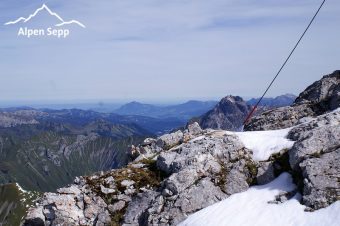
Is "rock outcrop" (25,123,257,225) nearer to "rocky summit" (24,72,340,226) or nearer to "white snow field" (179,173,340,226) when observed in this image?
"rocky summit" (24,72,340,226)

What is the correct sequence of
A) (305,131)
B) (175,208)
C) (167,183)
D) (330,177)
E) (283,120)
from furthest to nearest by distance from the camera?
1. (283,120)
2. (305,131)
3. (167,183)
4. (175,208)
5. (330,177)

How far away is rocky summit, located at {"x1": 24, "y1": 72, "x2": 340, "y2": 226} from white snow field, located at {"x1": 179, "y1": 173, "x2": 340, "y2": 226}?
0.53m

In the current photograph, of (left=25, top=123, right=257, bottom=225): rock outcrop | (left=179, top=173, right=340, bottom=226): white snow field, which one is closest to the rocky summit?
(left=25, top=123, right=257, bottom=225): rock outcrop

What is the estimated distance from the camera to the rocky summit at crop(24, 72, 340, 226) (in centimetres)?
2677

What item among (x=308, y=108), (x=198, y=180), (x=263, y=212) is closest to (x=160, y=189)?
(x=198, y=180)

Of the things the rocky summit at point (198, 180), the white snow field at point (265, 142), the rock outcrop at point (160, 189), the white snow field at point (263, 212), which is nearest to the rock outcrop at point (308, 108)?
the white snow field at point (265, 142)

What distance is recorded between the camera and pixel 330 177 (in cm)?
2575

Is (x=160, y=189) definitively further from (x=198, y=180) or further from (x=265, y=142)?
(x=265, y=142)

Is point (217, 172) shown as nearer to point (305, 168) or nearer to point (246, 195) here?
point (246, 195)

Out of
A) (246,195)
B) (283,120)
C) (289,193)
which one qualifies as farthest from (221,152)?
(283,120)

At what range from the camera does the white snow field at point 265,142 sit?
31.2 m

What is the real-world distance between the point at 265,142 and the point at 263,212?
869 centimetres

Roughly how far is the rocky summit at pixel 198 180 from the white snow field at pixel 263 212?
0.53 metres

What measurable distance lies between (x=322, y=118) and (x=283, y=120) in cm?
1013
